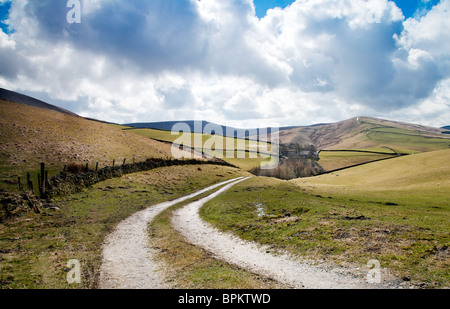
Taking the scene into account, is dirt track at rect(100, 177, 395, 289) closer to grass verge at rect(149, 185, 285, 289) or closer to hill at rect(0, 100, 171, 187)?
grass verge at rect(149, 185, 285, 289)

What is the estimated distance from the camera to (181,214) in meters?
26.3

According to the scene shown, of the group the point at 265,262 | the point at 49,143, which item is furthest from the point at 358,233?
the point at 49,143

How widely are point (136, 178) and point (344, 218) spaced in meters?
33.1

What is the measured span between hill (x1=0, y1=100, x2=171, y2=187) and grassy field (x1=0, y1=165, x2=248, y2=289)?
1136 centimetres

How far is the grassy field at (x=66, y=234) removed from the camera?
37.0ft

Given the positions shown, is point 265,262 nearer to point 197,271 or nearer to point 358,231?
point 197,271

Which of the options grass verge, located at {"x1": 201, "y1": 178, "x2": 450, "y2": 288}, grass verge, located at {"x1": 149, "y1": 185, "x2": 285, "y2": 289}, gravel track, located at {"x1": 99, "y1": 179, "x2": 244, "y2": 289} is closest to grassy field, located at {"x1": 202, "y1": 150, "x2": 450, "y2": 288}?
grass verge, located at {"x1": 201, "y1": 178, "x2": 450, "y2": 288}

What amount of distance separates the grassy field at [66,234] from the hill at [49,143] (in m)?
11.4

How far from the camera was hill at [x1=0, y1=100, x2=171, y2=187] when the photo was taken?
1402 inches

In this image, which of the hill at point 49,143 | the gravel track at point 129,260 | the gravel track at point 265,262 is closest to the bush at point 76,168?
the hill at point 49,143
